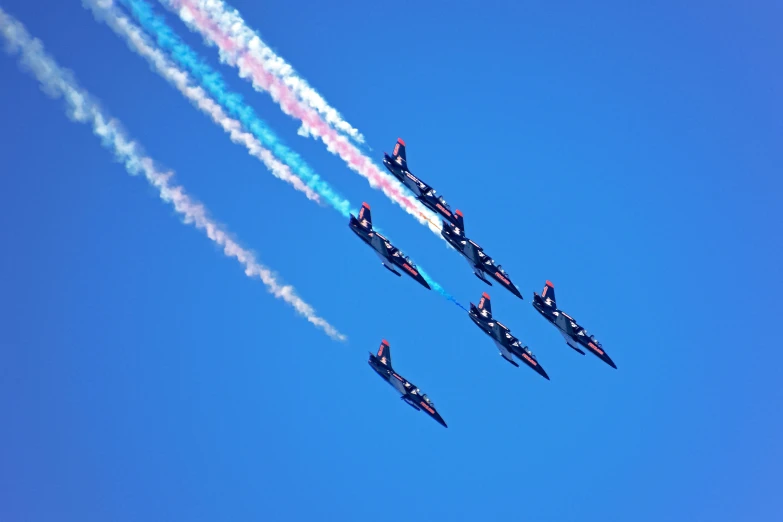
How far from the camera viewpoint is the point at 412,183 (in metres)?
100

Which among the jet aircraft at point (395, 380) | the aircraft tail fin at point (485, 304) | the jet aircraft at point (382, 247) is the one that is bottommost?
the jet aircraft at point (395, 380)

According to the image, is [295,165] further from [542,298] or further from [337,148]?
[542,298]

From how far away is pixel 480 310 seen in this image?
10356 centimetres

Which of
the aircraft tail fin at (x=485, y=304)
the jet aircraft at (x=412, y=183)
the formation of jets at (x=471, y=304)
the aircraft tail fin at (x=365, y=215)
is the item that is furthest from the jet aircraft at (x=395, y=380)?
the jet aircraft at (x=412, y=183)

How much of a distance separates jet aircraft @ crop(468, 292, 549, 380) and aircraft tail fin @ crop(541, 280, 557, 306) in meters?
4.63

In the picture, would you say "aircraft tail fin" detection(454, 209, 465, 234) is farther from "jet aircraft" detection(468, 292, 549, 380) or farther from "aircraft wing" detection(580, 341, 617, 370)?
"aircraft wing" detection(580, 341, 617, 370)

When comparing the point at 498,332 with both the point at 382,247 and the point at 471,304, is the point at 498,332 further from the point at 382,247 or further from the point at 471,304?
the point at 382,247

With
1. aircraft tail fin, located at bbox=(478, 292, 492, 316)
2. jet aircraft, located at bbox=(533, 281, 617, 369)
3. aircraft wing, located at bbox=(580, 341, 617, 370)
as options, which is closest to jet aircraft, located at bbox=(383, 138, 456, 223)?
aircraft tail fin, located at bbox=(478, 292, 492, 316)

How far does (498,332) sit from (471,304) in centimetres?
296

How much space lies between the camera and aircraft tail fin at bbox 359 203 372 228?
99.4m

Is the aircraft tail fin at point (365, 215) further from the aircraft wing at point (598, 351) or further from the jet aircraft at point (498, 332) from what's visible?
the aircraft wing at point (598, 351)

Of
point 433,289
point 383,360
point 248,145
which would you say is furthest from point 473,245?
point 248,145

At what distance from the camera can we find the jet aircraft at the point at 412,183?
99750mm

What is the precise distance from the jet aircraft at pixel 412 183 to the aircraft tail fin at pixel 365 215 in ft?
10.4
